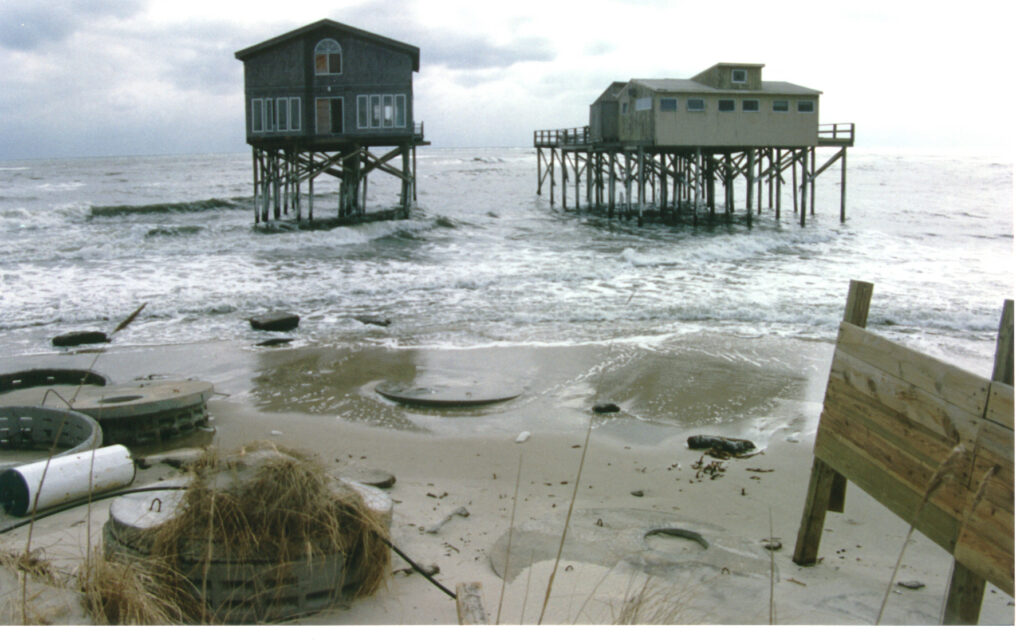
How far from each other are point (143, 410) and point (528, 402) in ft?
10.7

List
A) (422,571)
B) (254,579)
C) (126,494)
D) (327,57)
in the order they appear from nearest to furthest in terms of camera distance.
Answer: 1. (254,579)
2. (422,571)
3. (126,494)
4. (327,57)

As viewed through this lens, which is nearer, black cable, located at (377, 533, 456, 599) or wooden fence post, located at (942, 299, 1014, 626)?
wooden fence post, located at (942, 299, 1014, 626)

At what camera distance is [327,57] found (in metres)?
22.8

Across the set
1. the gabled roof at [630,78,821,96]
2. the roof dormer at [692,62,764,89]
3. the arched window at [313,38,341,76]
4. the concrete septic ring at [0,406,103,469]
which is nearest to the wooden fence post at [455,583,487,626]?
the concrete septic ring at [0,406,103,469]

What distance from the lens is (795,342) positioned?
34.6 ft

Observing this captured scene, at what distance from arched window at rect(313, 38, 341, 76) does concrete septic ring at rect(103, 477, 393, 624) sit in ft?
68.4

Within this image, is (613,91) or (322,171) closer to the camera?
(322,171)

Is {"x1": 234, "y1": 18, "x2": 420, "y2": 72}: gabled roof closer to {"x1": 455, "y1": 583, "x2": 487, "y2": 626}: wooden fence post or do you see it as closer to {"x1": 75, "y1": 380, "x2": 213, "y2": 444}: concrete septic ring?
{"x1": 75, "y1": 380, "x2": 213, "y2": 444}: concrete septic ring

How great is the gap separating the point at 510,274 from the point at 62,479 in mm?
12428

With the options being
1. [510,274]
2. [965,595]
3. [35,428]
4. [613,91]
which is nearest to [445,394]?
[35,428]

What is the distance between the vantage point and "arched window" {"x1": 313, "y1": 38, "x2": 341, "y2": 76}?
22703 mm

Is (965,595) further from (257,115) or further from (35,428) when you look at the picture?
(257,115)
